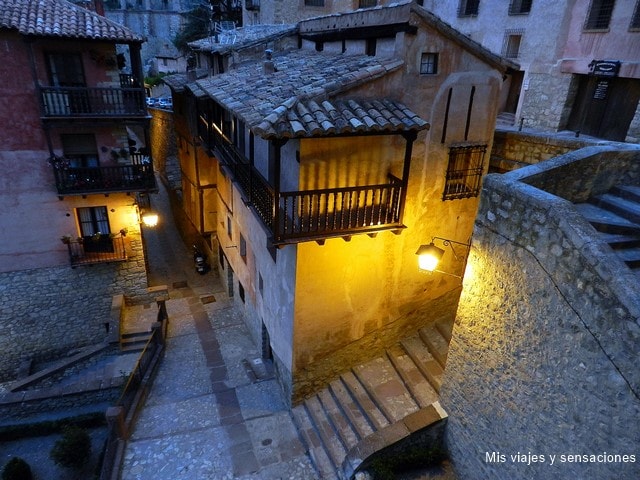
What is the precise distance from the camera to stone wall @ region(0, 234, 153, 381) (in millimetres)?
15414

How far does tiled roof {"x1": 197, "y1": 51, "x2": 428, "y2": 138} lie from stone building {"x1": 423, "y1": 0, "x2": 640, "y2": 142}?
279 inches

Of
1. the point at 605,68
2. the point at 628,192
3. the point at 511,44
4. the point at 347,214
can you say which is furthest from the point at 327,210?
the point at 511,44

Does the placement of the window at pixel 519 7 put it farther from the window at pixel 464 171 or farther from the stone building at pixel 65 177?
the stone building at pixel 65 177

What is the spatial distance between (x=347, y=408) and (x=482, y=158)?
288 inches

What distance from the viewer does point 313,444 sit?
33.9ft

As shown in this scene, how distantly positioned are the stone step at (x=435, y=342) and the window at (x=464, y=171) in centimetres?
385

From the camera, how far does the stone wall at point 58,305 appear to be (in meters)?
15.4

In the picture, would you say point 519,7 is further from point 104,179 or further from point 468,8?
point 104,179

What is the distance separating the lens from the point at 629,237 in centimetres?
656

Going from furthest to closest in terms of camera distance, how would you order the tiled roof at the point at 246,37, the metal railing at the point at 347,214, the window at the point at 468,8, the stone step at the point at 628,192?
the window at the point at 468,8 < the tiled roof at the point at 246,37 < the metal railing at the point at 347,214 < the stone step at the point at 628,192

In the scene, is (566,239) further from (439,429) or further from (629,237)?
(439,429)

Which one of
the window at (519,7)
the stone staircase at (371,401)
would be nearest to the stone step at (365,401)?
the stone staircase at (371,401)

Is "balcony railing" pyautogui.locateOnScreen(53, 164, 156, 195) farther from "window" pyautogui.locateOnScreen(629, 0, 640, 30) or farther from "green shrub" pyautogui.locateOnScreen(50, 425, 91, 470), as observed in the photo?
"window" pyautogui.locateOnScreen(629, 0, 640, 30)

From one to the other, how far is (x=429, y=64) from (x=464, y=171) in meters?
2.92
